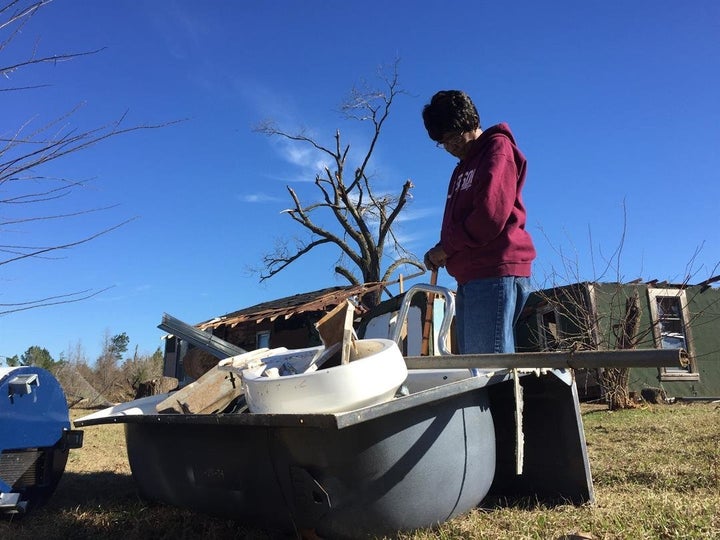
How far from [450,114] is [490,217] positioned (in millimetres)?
606

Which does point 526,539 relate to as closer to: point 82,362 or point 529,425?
point 529,425

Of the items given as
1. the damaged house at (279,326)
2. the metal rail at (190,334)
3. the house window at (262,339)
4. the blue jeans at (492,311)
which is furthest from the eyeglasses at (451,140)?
the house window at (262,339)

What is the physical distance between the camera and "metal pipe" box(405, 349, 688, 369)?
1.61m

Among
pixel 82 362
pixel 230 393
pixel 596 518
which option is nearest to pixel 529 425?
pixel 596 518

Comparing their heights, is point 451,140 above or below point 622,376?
above

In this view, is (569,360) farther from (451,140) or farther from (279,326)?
(279,326)

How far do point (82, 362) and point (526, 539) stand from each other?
41455mm

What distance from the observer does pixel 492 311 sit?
235 cm

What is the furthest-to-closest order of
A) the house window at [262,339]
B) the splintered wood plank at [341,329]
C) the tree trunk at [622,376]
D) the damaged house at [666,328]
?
1. the house window at [262,339]
2. the damaged house at [666,328]
3. the tree trunk at [622,376]
4. the splintered wood plank at [341,329]

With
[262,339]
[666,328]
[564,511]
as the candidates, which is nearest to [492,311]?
[564,511]

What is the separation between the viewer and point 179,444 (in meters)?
2.43

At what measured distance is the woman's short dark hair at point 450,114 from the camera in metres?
2.58

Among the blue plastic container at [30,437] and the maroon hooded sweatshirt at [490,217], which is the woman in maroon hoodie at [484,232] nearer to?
the maroon hooded sweatshirt at [490,217]

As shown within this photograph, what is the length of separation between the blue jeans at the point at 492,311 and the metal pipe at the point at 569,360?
0.29 m
